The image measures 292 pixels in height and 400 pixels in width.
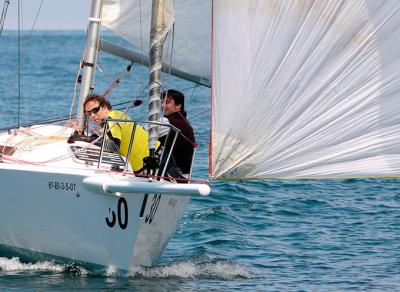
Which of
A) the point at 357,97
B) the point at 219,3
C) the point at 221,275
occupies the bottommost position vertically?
the point at 221,275

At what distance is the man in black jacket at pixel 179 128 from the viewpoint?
34.2 ft

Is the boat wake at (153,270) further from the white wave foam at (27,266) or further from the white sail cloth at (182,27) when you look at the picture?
the white sail cloth at (182,27)

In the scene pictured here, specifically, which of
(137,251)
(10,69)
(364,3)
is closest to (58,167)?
(137,251)

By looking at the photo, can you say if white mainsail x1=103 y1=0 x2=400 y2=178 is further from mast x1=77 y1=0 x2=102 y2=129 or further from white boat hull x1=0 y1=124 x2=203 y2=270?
mast x1=77 y1=0 x2=102 y2=129

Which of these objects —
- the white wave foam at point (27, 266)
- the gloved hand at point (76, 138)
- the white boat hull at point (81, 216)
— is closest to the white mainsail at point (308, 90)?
the white boat hull at point (81, 216)

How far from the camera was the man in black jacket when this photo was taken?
34.2ft

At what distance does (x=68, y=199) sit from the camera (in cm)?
993

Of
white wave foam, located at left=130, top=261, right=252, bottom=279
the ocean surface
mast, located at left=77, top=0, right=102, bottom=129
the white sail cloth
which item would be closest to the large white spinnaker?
the ocean surface

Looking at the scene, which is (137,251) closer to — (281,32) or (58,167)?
(58,167)

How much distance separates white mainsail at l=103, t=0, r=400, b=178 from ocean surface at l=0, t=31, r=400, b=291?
52.8 inches

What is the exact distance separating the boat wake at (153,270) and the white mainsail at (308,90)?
1822 mm

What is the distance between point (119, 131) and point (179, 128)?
2.03 feet

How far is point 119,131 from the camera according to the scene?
403 inches

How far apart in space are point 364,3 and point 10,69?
36572 millimetres
